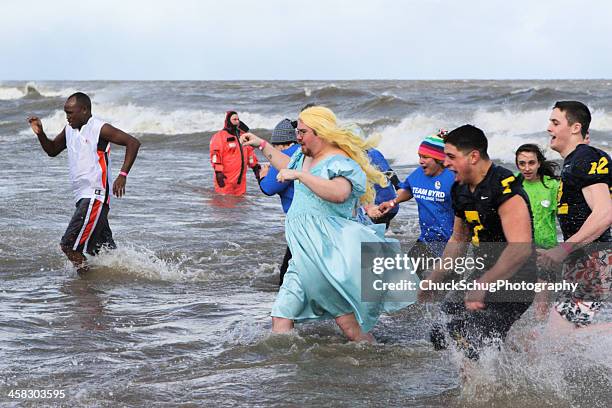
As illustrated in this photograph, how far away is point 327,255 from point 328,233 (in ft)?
0.44

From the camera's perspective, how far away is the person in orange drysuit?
13773 millimetres

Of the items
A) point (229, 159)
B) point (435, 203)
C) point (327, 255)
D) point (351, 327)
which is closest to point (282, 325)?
point (351, 327)

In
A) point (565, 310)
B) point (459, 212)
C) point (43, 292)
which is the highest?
point (459, 212)

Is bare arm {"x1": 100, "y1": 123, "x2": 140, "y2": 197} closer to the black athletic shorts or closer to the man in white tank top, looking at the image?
the man in white tank top

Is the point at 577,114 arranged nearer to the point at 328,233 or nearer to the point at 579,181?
the point at 579,181

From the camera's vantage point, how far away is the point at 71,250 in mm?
8273

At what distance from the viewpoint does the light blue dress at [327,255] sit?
18.6ft

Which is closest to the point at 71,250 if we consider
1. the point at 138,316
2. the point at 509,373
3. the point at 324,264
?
the point at 138,316

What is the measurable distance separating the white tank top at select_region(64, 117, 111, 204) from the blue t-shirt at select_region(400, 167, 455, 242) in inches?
111

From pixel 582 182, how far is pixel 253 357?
94.6 inches

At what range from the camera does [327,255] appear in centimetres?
570

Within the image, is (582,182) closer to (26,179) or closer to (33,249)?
(33,249)

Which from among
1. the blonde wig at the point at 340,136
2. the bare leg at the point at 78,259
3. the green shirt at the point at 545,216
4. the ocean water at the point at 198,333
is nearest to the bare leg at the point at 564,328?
the ocean water at the point at 198,333

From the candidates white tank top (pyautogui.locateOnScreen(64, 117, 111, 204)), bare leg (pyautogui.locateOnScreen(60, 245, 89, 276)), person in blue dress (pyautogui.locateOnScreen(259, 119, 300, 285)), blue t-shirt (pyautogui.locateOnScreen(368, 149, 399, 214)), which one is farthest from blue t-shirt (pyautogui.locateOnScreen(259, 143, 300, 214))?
bare leg (pyautogui.locateOnScreen(60, 245, 89, 276))
